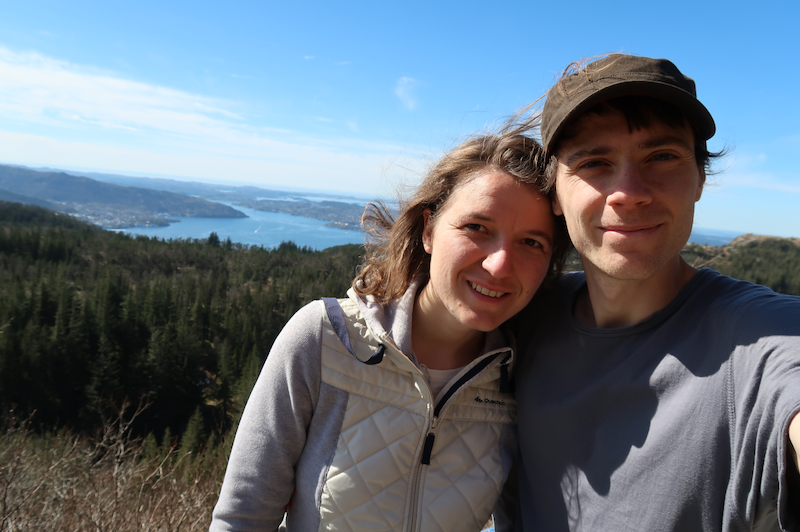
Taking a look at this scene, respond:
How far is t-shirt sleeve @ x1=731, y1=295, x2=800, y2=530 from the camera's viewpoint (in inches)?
52.5

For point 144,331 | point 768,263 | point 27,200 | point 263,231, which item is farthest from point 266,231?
point 768,263

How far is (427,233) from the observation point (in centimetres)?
268

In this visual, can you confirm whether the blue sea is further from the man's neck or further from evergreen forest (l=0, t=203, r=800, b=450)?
the man's neck

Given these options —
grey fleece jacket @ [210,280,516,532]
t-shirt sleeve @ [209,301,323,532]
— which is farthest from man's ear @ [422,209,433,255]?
t-shirt sleeve @ [209,301,323,532]

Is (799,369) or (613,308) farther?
(613,308)

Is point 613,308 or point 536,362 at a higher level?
point 613,308

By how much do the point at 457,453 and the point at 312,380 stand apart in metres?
0.80

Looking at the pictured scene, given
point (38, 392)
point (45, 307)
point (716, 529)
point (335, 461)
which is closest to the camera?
point (716, 529)

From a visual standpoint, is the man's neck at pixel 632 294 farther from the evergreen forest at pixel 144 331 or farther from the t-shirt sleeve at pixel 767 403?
the evergreen forest at pixel 144 331

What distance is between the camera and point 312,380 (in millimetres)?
2197

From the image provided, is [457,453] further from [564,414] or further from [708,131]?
[708,131]

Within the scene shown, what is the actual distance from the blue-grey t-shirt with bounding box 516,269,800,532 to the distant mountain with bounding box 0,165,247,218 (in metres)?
179

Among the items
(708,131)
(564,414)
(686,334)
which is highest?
(708,131)

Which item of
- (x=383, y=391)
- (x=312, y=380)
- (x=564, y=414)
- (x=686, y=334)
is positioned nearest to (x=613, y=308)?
(x=686, y=334)
